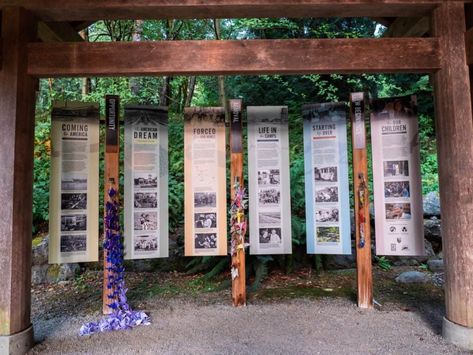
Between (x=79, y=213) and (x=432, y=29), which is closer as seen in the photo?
(x=432, y=29)

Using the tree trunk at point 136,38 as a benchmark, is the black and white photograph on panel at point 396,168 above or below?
below

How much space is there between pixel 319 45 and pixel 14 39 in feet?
10.0

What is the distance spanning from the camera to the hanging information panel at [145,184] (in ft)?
13.3

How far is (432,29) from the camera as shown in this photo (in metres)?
3.42

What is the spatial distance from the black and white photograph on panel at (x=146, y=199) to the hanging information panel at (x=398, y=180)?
2772 millimetres

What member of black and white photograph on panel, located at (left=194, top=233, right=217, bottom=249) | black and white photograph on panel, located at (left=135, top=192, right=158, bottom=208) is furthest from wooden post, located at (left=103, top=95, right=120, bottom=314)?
black and white photograph on panel, located at (left=194, top=233, right=217, bottom=249)

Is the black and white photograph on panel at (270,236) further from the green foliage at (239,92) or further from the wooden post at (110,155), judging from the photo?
the wooden post at (110,155)

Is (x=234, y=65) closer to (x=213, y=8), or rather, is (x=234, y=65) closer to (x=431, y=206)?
(x=213, y=8)

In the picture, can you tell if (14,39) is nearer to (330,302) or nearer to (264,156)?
(264,156)

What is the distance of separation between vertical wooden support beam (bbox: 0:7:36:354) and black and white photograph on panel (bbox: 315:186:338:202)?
329cm

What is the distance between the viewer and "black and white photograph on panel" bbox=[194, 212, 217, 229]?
4.20 m

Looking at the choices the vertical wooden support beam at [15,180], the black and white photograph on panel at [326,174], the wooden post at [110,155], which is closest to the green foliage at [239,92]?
the black and white photograph on panel at [326,174]

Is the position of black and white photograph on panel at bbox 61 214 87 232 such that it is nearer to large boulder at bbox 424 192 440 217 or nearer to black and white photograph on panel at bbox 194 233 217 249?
black and white photograph on panel at bbox 194 233 217 249

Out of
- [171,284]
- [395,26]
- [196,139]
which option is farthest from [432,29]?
[171,284]
